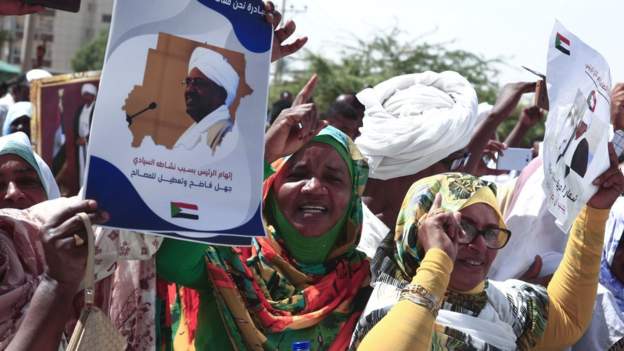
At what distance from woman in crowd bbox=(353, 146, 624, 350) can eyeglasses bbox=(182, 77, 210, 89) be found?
775 mm

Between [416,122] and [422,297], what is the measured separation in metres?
1.77

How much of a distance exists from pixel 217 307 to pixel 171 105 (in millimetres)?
844

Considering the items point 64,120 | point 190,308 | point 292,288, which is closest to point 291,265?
point 292,288

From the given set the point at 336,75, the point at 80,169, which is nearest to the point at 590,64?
the point at 80,169

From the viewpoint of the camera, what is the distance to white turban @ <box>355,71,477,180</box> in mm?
4137

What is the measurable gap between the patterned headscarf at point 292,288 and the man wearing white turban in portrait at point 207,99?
23.1 inches

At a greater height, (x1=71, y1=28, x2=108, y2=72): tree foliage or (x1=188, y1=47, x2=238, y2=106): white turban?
(x1=188, y1=47, x2=238, y2=106): white turban

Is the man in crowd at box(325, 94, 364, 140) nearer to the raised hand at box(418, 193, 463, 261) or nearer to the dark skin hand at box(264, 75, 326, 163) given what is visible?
the dark skin hand at box(264, 75, 326, 163)

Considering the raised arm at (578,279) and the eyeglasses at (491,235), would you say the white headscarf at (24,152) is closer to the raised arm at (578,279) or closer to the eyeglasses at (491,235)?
the eyeglasses at (491,235)

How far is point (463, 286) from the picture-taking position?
9.14 ft

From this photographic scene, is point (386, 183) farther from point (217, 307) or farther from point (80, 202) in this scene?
point (80, 202)

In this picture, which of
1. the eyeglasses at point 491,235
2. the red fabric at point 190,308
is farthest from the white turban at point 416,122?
the red fabric at point 190,308

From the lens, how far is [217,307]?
9.52 feet

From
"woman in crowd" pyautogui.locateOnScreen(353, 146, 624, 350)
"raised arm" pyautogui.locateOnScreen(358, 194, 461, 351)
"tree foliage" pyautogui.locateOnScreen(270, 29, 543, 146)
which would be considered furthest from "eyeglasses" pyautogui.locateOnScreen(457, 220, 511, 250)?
"tree foliage" pyautogui.locateOnScreen(270, 29, 543, 146)
